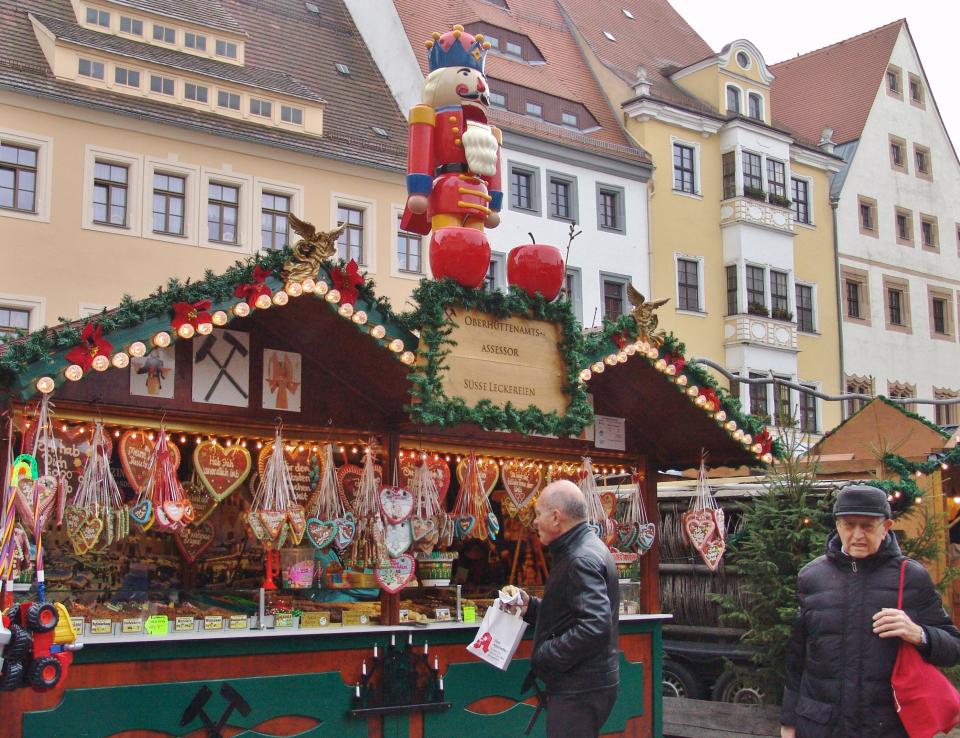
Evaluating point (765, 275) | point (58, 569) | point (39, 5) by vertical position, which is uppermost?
point (39, 5)

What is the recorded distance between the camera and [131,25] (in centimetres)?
2291

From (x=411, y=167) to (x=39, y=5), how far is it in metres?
15.0

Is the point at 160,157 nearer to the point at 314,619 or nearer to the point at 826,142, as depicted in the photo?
the point at 314,619

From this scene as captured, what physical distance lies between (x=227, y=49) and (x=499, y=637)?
19811 millimetres

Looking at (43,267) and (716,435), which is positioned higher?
(43,267)

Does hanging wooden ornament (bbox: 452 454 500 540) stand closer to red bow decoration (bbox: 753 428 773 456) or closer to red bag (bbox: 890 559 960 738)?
red bow decoration (bbox: 753 428 773 456)

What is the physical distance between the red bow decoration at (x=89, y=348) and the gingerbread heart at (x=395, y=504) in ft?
9.16

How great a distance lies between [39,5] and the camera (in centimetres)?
2262

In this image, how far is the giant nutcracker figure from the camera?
10094 millimetres

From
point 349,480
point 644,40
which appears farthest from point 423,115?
point 644,40

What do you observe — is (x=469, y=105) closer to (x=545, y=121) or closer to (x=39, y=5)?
(x=39, y=5)

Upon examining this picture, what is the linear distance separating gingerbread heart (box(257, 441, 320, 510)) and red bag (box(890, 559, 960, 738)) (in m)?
5.33

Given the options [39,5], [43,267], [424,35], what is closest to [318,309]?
[43,267]

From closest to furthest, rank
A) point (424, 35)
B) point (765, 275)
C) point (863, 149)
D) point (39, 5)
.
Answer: point (39, 5)
point (424, 35)
point (765, 275)
point (863, 149)
